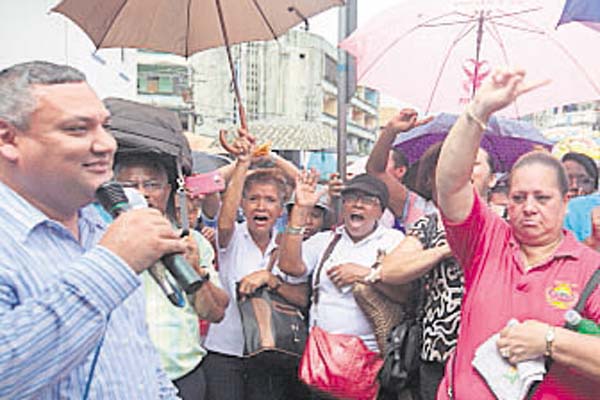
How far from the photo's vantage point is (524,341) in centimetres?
212

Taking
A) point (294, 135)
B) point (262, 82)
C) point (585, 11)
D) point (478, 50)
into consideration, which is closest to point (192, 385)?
point (585, 11)

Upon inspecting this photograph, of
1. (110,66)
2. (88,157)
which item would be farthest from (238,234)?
(110,66)

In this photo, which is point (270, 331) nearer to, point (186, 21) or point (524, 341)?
point (524, 341)

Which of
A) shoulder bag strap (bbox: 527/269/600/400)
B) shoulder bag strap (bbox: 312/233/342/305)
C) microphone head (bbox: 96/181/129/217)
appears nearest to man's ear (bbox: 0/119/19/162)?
microphone head (bbox: 96/181/129/217)

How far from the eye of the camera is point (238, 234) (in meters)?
3.61

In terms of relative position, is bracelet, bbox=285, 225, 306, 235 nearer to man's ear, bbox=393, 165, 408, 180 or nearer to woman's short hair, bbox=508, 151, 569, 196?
woman's short hair, bbox=508, 151, 569, 196

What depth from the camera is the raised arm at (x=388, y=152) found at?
3611 millimetres

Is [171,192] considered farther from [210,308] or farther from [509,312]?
[509,312]

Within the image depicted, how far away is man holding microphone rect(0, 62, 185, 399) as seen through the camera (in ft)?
3.89

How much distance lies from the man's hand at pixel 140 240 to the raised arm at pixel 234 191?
211 cm

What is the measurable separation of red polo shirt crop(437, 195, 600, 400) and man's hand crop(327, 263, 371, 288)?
0.77m

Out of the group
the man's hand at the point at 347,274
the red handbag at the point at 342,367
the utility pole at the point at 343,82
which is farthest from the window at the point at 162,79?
the red handbag at the point at 342,367

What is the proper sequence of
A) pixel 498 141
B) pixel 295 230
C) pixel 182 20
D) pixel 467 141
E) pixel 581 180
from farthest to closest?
pixel 498 141 < pixel 581 180 < pixel 182 20 < pixel 295 230 < pixel 467 141

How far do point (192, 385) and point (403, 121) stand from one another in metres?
1.91
